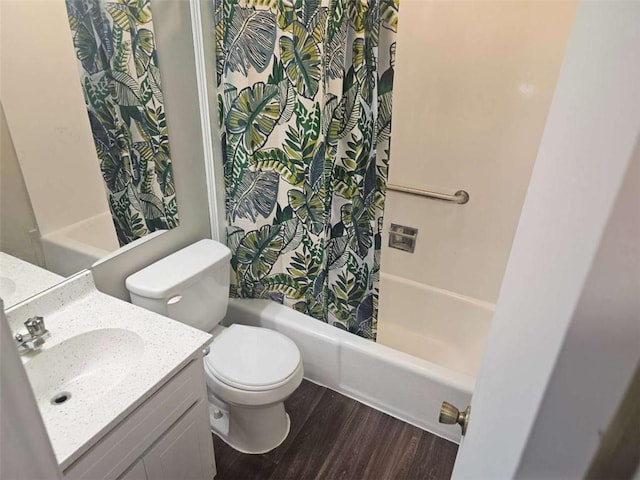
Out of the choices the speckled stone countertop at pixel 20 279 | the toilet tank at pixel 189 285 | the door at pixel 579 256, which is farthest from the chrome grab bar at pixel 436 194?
the door at pixel 579 256

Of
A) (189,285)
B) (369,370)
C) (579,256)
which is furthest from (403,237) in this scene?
(579,256)

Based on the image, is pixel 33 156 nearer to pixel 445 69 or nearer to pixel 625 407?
pixel 625 407

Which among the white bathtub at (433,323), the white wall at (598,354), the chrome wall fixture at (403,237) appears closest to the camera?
the white wall at (598,354)

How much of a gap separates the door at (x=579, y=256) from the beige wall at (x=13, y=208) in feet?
4.53

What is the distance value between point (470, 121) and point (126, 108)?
1601 millimetres

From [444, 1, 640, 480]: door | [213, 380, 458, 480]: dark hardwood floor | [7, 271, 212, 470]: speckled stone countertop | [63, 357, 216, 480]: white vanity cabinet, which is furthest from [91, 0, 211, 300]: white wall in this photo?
[444, 1, 640, 480]: door

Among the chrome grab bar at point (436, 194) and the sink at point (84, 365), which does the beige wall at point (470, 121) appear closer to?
the chrome grab bar at point (436, 194)

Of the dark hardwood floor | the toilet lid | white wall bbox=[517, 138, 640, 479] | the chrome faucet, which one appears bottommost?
the dark hardwood floor

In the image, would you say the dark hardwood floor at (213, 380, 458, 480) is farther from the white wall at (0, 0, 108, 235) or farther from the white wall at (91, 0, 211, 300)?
the white wall at (0, 0, 108, 235)

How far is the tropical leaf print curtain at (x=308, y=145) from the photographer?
154 cm

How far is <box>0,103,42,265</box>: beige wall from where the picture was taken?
3.94 ft

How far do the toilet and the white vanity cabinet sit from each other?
8.5 inches

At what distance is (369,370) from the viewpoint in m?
1.92

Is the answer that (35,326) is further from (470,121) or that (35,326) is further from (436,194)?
(470,121)
